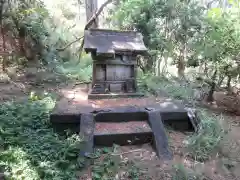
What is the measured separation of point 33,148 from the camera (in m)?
4.01

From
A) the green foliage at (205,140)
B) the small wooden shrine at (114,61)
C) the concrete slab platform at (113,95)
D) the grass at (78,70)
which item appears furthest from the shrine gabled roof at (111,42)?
the green foliage at (205,140)

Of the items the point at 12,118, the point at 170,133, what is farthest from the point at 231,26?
the point at 12,118

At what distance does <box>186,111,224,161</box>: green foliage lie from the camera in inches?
178

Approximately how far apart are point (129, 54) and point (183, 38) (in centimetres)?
417

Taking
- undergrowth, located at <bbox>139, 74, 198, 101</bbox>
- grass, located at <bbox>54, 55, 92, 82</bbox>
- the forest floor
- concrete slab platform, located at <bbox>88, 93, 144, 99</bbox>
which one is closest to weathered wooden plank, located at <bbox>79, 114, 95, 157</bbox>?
the forest floor

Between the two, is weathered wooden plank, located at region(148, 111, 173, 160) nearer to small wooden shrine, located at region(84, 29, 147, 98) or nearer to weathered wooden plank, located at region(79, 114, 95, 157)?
weathered wooden plank, located at region(79, 114, 95, 157)

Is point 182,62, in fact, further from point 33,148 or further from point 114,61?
point 33,148

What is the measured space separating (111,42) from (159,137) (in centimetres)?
363

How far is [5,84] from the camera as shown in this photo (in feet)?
26.6

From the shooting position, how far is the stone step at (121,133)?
15.6 feet

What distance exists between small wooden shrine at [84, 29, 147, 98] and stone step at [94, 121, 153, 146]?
84.8 inches

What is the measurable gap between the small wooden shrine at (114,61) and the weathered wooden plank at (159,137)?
225 centimetres

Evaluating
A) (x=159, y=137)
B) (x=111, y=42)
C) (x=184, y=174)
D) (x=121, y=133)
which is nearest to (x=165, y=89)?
(x=111, y=42)

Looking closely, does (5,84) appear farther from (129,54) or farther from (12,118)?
(129,54)
